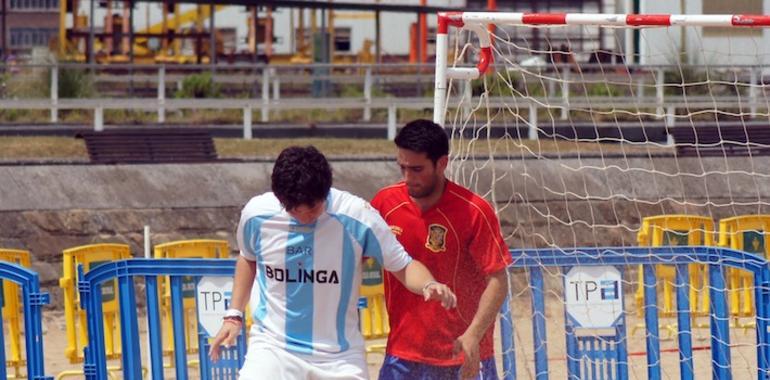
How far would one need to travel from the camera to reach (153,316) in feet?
23.0

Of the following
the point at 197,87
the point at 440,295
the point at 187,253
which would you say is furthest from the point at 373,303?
the point at 197,87

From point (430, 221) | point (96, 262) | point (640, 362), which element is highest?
point (430, 221)

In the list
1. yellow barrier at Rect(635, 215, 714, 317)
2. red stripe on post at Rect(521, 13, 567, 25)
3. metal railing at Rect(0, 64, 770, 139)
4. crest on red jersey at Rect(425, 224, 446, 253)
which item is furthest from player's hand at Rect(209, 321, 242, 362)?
metal railing at Rect(0, 64, 770, 139)

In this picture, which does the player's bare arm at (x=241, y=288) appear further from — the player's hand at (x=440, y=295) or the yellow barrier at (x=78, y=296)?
the yellow barrier at (x=78, y=296)

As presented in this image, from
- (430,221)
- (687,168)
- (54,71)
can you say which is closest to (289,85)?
(54,71)

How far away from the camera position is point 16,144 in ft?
52.4

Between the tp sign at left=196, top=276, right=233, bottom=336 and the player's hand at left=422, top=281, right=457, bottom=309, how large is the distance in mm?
1815

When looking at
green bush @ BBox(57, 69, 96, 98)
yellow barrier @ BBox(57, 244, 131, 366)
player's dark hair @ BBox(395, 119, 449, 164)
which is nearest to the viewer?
player's dark hair @ BBox(395, 119, 449, 164)

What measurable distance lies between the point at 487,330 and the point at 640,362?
4.40m

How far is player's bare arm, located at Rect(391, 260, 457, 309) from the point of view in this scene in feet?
17.3

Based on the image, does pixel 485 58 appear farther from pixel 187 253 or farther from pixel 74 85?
pixel 74 85

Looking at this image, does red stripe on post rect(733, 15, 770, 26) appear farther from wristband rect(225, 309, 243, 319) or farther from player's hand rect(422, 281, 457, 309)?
wristband rect(225, 309, 243, 319)

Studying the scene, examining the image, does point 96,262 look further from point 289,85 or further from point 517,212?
point 289,85

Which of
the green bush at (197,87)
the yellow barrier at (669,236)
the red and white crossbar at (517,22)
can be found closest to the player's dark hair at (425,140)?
the red and white crossbar at (517,22)
